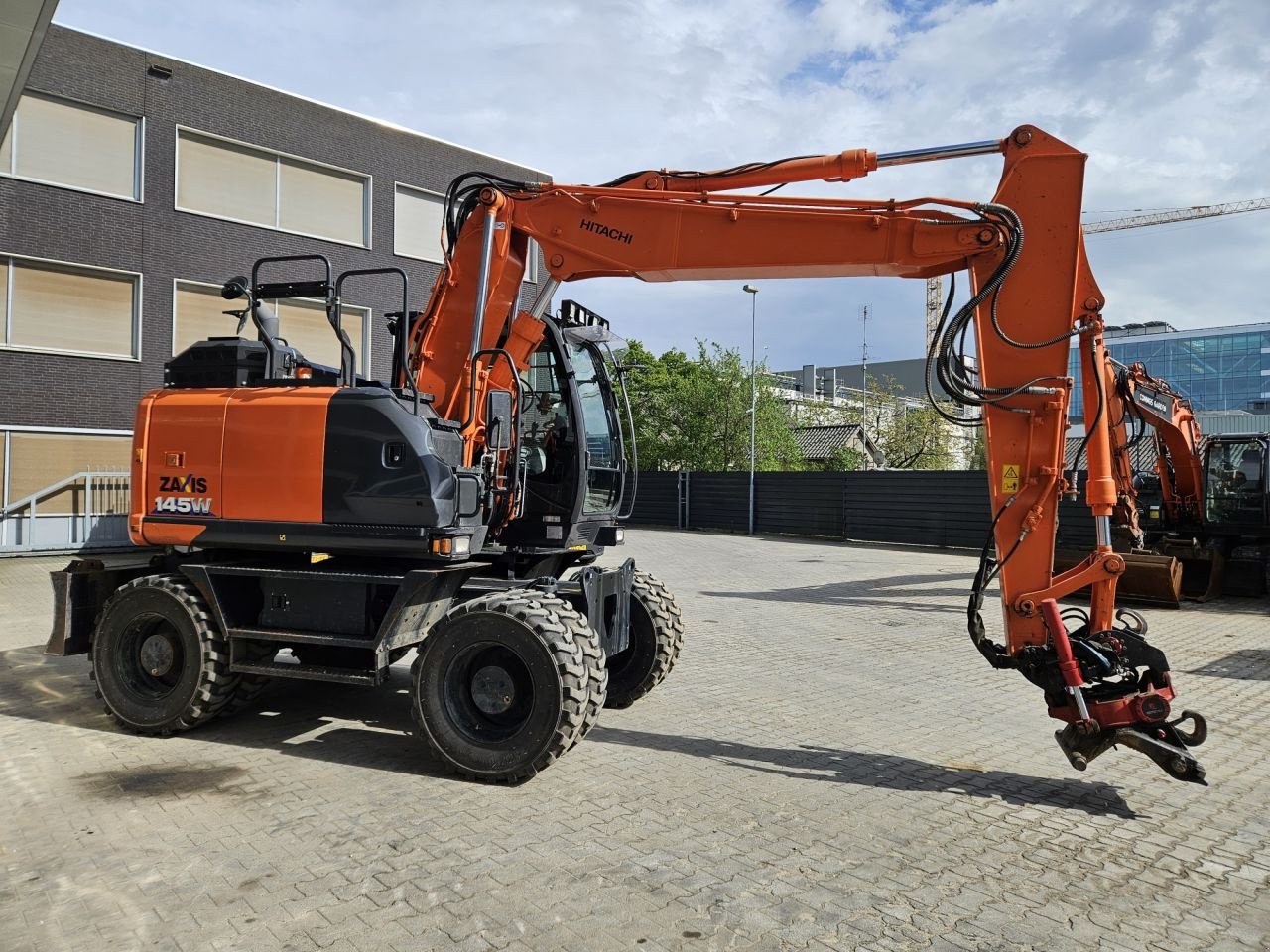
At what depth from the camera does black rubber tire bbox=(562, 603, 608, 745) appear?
5.43 meters

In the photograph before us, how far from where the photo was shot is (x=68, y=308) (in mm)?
17719

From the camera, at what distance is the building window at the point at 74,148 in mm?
17031

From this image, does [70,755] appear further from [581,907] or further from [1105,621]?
[1105,621]

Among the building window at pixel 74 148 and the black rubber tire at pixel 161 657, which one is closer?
the black rubber tire at pixel 161 657

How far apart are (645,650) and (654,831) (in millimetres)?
2488

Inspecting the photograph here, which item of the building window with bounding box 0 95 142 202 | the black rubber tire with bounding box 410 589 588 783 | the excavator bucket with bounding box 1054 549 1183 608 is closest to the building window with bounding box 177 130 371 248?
the building window with bounding box 0 95 142 202

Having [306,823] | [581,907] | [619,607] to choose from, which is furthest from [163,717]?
[581,907]

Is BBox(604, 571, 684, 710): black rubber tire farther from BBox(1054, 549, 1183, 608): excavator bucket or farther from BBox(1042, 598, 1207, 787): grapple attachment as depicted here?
BBox(1054, 549, 1183, 608): excavator bucket

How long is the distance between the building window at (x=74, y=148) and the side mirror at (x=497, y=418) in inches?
625

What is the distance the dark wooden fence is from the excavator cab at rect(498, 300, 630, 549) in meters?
14.9

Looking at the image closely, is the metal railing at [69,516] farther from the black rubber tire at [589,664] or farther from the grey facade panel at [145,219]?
the black rubber tire at [589,664]

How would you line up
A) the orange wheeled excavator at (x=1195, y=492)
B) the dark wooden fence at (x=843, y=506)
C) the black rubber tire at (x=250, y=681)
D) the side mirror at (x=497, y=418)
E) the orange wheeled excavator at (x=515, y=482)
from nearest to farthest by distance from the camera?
the orange wheeled excavator at (x=515, y=482), the side mirror at (x=497, y=418), the black rubber tire at (x=250, y=681), the orange wheeled excavator at (x=1195, y=492), the dark wooden fence at (x=843, y=506)

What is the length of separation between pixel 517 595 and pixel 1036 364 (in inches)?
135

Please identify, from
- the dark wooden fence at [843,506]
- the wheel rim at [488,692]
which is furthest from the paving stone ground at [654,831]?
the dark wooden fence at [843,506]
